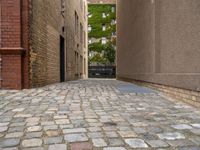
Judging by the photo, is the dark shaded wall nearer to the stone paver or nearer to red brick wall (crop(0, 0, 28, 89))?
the stone paver

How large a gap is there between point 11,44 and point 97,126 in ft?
17.6

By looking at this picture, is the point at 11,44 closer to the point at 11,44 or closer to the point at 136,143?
the point at 11,44

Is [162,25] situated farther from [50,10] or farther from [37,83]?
[50,10]

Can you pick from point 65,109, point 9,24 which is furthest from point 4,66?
point 65,109

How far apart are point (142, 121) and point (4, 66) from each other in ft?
17.7

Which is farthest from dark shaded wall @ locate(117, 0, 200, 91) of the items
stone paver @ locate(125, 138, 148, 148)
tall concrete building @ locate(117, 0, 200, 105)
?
stone paver @ locate(125, 138, 148, 148)

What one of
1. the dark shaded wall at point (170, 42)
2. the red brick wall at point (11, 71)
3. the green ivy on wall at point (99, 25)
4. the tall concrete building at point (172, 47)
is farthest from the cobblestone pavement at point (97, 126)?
the green ivy on wall at point (99, 25)

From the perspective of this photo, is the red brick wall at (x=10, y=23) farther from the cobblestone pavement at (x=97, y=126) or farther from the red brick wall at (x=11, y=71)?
the cobblestone pavement at (x=97, y=126)

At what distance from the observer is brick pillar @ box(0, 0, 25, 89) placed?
28.2 ft

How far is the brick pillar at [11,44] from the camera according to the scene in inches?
339

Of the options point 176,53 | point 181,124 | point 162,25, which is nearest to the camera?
point 181,124

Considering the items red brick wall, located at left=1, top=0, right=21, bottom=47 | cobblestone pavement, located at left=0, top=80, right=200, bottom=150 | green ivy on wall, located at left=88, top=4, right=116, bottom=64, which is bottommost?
cobblestone pavement, located at left=0, top=80, right=200, bottom=150

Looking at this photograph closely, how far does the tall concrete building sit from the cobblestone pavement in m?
0.66

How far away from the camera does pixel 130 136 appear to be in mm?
3719
